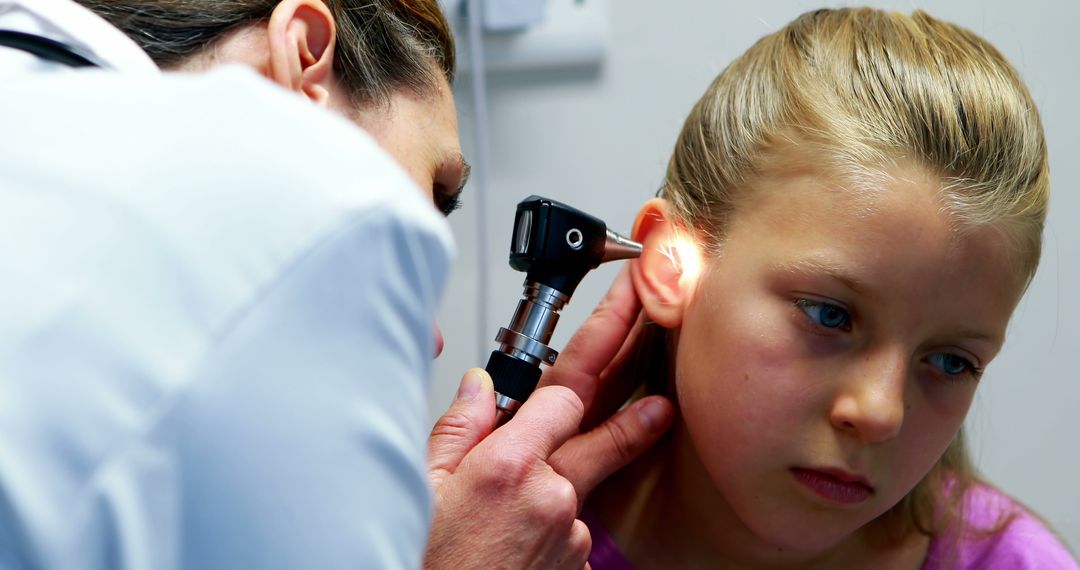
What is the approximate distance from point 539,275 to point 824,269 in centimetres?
25

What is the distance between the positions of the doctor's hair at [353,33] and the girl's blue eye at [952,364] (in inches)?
20.5

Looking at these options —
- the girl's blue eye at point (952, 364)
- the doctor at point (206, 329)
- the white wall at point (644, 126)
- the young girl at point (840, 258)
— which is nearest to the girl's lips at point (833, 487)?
the young girl at point (840, 258)

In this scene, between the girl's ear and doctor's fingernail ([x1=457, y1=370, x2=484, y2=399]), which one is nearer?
the girl's ear

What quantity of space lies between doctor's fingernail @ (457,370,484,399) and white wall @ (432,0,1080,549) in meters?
0.50

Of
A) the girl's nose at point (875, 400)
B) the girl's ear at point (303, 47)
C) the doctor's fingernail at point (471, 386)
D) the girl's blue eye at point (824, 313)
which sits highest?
the girl's ear at point (303, 47)

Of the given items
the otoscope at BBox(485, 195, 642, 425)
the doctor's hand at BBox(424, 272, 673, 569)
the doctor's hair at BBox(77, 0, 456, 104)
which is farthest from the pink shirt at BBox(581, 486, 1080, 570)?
the doctor's hair at BBox(77, 0, 456, 104)

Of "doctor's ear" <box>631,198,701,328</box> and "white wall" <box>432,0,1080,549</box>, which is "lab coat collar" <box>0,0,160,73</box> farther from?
"white wall" <box>432,0,1080,549</box>

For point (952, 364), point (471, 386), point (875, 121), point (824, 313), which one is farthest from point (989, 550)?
point (471, 386)

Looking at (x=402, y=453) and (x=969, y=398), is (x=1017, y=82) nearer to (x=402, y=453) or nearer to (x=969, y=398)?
(x=969, y=398)

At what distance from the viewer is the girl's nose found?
885mm

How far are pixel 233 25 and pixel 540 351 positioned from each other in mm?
382

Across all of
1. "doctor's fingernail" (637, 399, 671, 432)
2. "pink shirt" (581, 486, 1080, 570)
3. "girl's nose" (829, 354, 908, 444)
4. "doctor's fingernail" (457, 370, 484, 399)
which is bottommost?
"pink shirt" (581, 486, 1080, 570)

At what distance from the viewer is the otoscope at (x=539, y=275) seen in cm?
94

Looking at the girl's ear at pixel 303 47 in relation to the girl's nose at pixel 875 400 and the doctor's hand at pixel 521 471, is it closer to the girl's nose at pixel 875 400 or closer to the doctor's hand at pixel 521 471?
the doctor's hand at pixel 521 471
